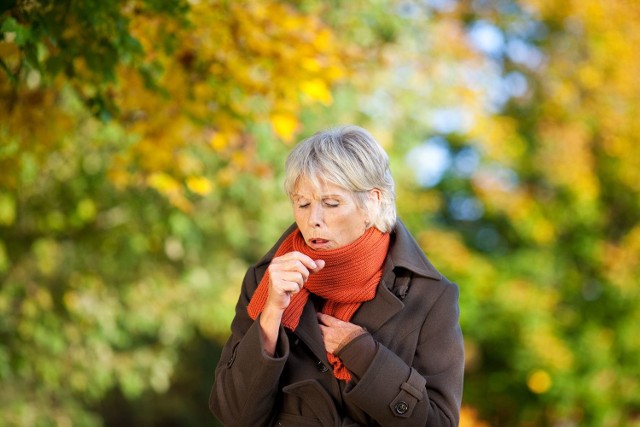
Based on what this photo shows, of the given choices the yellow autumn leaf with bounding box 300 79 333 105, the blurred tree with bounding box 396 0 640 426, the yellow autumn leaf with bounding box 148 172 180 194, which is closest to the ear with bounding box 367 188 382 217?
the yellow autumn leaf with bounding box 300 79 333 105

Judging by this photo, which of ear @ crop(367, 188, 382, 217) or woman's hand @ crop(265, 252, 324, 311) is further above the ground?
ear @ crop(367, 188, 382, 217)

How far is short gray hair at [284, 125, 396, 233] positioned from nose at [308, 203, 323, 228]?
57mm

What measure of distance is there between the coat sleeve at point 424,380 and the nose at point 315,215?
333mm

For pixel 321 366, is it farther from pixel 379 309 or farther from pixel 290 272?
pixel 290 272

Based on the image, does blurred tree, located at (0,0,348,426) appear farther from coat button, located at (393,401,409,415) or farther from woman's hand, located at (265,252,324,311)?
coat button, located at (393,401,409,415)

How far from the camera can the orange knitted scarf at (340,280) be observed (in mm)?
2564

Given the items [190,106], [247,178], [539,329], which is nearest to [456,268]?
[539,329]

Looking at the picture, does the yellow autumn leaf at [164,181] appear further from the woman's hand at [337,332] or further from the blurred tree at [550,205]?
the blurred tree at [550,205]

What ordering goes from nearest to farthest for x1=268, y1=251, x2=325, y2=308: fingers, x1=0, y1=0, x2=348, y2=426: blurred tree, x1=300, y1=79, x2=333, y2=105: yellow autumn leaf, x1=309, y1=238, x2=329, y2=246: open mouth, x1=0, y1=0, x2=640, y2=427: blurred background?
x1=268, y1=251, x2=325, y2=308: fingers < x1=309, y1=238, x2=329, y2=246: open mouth < x1=0, y1=0, x2=348, y2=426: blurred tree < x1=300, y1=79, x2=333, y2=105: yellow autumn leaf < x1=0, y1=0, x2=640, y2=427: blurred background

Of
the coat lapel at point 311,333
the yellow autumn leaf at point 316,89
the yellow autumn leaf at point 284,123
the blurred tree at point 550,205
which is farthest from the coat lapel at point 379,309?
the blurred tree at point 550,205

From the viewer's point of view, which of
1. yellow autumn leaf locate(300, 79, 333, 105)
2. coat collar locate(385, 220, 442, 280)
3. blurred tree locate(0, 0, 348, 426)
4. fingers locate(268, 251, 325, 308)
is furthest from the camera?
yellow autumn leaf locate(300, 79, 333, 105)

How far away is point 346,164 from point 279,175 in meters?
5.81

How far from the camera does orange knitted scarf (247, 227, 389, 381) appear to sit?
8.41 feet

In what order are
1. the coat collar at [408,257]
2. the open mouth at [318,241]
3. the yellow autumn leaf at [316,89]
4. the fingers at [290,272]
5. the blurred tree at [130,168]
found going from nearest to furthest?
→ 1. the fingers at [290,272]
2. the open mouth at [318,241]
3. the coat collar at [408,257]
4. the blurred tree at [130,168]
5. the yellow autumn leaf at [316,89]
